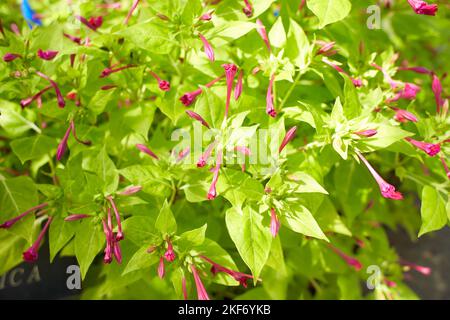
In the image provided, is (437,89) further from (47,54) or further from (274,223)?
(47,54)

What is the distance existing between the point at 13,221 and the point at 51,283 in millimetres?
573

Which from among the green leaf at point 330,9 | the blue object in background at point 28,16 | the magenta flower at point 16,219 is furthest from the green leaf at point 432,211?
the blue object in background at point 28,16

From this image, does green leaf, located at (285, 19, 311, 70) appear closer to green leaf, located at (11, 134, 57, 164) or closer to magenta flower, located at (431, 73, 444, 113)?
magenta flower, located at (431, 73, 444, 113)

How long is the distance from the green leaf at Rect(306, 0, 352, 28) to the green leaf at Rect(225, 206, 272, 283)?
348 millimetres

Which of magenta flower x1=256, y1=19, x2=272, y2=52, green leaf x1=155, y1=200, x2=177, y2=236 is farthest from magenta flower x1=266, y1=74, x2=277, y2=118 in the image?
green leaf x1=155, y1=200, x2=177, y2=236

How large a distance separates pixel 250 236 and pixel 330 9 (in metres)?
0.40

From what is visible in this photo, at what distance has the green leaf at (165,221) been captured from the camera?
2.24 ft

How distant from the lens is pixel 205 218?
0.87m

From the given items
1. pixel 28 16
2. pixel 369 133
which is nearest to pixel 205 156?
pixel 369 133

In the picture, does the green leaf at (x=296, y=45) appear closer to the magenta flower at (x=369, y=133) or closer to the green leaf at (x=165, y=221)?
the magenta flower at (x=369, y=133)

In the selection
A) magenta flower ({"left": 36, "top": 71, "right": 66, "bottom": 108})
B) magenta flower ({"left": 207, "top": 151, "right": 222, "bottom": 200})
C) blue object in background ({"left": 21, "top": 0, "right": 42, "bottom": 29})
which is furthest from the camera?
blue object in background ({"left": 21, "top": 0, "right": 42, "bottom": 29})

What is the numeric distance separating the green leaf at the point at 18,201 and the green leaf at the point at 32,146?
5 centimetres

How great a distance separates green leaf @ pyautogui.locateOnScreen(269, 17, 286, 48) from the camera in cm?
76

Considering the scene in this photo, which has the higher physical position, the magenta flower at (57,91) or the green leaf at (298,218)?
the magenta flower at (57,91)
